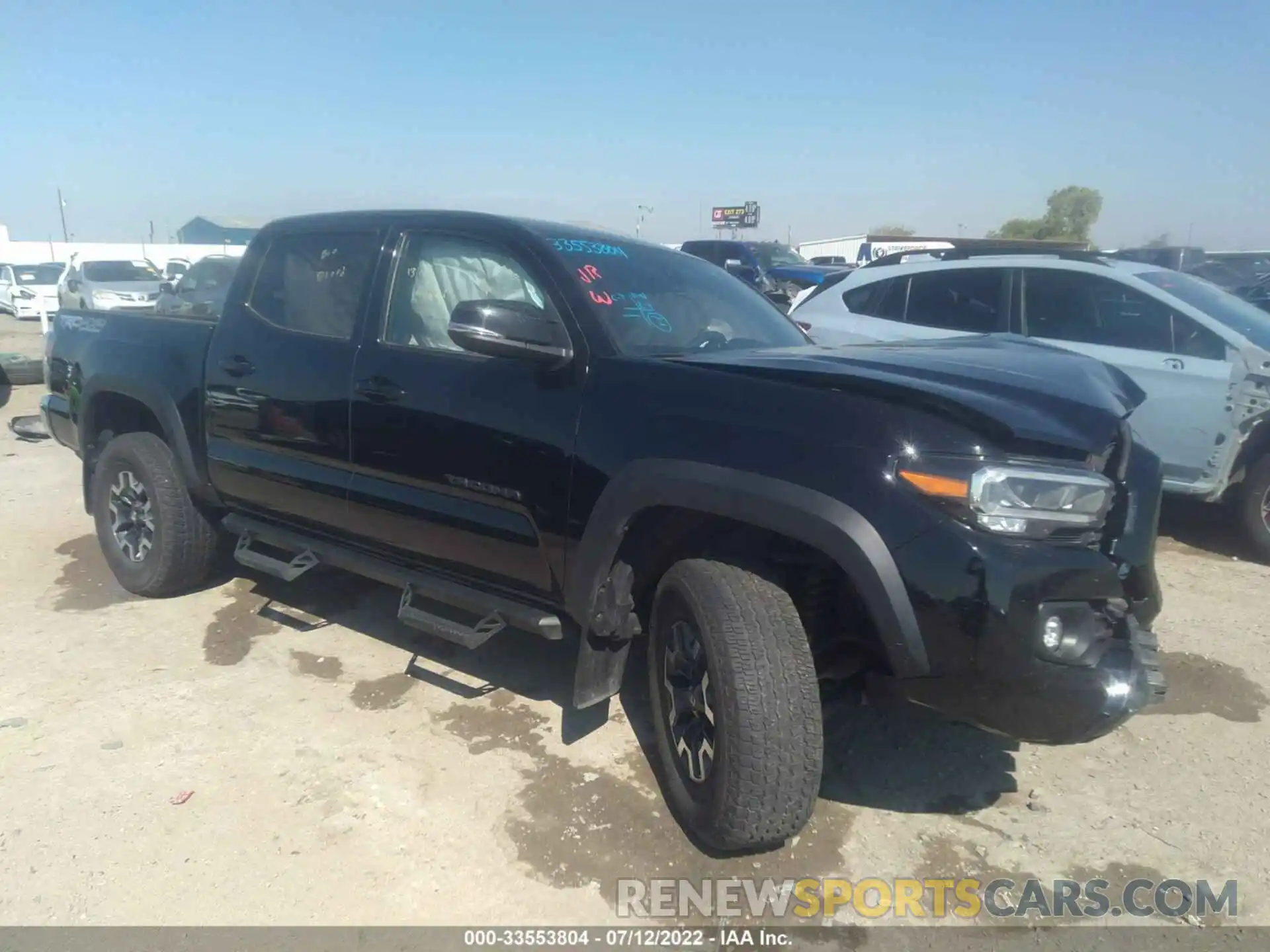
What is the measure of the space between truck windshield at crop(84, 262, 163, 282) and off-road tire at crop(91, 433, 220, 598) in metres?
17.1

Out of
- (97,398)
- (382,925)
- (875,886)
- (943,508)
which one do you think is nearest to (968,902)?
(875,886)

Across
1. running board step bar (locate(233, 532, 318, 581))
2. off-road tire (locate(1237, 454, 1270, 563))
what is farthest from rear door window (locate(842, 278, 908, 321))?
running board step bar (locate(233, 532, 318, 581))

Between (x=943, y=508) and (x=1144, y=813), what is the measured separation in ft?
5.10

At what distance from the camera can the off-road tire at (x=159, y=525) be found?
4336mm

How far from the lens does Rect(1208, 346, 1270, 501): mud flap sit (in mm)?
5184

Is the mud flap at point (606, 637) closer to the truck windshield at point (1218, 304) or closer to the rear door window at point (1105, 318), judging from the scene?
the rear door window at point (1105, 318)

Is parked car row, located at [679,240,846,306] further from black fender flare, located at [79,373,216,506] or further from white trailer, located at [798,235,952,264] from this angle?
black fender flare, located at [79,373,216,506]

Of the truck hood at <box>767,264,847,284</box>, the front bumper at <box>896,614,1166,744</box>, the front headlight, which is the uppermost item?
the truck hood at <box>767,264,847,284</box>

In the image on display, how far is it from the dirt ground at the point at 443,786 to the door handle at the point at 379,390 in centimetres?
121

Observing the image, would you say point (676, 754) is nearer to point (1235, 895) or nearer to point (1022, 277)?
point (1235, 895)

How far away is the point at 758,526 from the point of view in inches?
102

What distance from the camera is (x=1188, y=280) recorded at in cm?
606

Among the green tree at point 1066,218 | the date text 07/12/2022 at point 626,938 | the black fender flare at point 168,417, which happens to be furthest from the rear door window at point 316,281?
the green tree at point 1066,218

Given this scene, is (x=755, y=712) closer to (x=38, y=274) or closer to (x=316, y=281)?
(x=316, y=281)
